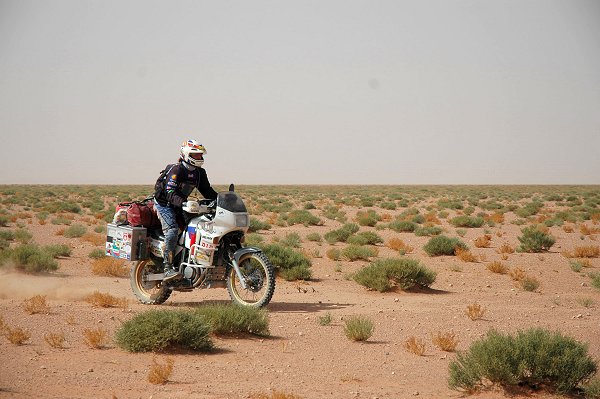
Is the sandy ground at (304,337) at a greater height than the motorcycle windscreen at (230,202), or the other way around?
the motorcycle windscreen at (230,202)

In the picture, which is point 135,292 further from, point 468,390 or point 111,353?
point 468,390

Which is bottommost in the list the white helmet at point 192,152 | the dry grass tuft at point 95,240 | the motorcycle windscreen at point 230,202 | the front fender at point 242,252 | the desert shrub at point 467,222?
the dry grass tuft at point 95,240

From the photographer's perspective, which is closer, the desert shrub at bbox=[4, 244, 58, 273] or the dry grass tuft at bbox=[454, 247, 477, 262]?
the desert shrub at bbox=[4, 244, 58, 273]

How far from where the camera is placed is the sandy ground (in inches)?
264

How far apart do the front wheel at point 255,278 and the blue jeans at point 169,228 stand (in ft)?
3.51

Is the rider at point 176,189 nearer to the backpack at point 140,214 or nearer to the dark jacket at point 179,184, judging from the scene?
the dark jacket at point 179,184

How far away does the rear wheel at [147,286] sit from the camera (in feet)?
37.3

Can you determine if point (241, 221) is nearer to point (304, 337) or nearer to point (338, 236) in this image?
point (304, 337)

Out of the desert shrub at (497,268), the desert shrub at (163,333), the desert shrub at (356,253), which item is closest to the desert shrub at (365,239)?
the desert shrub at (356,253)

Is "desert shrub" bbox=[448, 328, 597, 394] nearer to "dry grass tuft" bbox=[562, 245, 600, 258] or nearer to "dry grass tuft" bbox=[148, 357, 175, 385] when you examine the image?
"dry grass tuft" bbox=[148, 357, 175, 385]

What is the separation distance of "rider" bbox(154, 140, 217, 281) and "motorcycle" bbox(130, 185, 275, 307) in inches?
6.0

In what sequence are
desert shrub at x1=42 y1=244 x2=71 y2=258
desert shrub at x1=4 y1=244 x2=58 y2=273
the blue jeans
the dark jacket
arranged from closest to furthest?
the dark jacket → the blue jeans → desert shrub at x1=4 y1=244 x2=58 y2=273 → desert shrub at x1=42 y1=244 x2=71 y2=258

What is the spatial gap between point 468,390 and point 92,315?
19.7 ft

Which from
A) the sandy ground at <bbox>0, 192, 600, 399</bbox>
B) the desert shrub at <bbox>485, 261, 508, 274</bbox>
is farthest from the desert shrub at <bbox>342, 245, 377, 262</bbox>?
the desert shrub at <bbox>485, 261, 508, 274</bbox>
